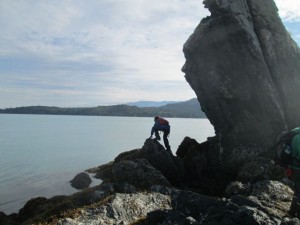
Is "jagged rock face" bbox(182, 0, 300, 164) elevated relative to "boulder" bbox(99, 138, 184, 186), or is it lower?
elevated

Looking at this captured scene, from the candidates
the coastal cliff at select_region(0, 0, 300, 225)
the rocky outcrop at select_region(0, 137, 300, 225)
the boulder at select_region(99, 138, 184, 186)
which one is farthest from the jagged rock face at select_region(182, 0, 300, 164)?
the boulder at select_region(99, 138, 184, 186)

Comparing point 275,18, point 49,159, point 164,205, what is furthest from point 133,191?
point 49,159

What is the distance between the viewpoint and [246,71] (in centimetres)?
3594

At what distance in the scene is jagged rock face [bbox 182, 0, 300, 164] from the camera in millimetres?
35594

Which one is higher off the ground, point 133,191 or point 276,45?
point 276,45

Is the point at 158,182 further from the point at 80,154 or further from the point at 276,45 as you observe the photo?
the point at 80,154

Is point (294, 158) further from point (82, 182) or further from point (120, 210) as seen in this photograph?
point (82, 182)

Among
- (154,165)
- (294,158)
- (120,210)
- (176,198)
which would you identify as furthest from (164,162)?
(294,158)

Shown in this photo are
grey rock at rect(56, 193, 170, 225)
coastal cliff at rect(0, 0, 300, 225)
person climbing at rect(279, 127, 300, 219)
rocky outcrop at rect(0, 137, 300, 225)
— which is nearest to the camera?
rocky outcrop at rect(0, 137, 300, 225)

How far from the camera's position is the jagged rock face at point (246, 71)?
3559 centimetres

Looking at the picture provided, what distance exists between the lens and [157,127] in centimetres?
3775

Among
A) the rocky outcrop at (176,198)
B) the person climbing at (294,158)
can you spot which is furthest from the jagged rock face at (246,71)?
the person climbing at (294,158)

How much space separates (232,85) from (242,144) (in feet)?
20.8

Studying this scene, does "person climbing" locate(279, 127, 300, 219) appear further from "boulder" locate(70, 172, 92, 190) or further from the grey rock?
"boulder" locate(70, 172, 92, 190)
